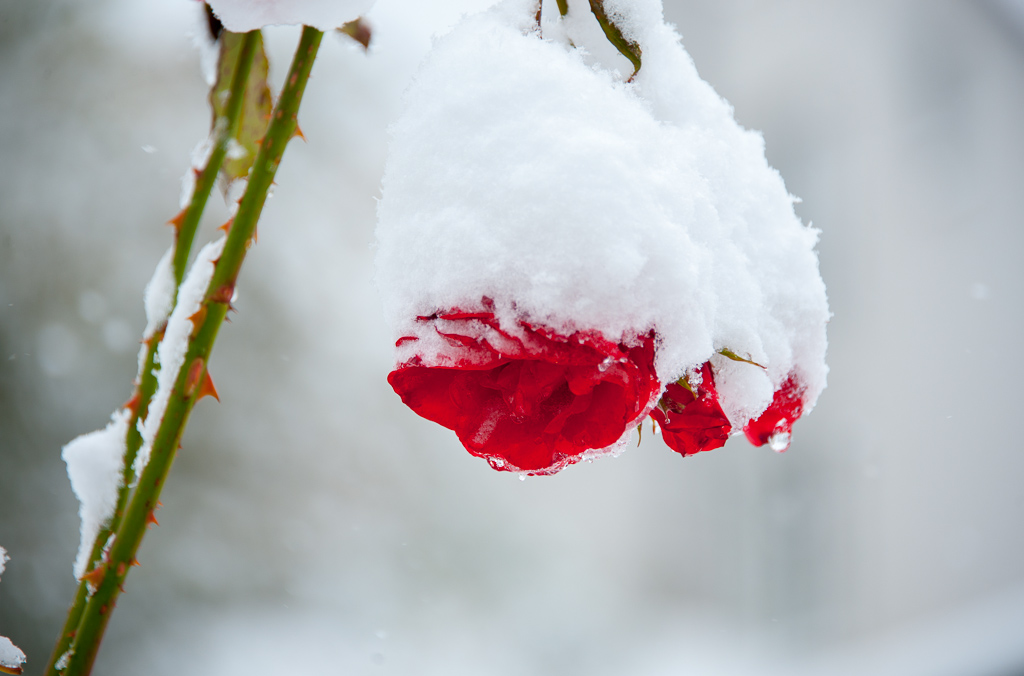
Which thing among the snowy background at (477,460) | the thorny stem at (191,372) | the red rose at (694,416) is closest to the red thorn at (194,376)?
the thorny stem at (191,372)

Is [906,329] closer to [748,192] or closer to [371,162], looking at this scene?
[371,162]

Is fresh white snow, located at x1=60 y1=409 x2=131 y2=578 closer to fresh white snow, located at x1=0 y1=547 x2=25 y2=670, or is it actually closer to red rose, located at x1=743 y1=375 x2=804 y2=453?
fresh white snow, located at x1=0 y1=547 x2=25 y2=670

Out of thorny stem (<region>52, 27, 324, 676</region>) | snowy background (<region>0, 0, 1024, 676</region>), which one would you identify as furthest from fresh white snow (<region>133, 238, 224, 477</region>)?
snowy background (<region>0, 0, 1024, 676</region>)

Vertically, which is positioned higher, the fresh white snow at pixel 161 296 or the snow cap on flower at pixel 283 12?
the snow cap on flower at pixel 283 12

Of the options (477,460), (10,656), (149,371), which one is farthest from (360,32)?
(477,460)

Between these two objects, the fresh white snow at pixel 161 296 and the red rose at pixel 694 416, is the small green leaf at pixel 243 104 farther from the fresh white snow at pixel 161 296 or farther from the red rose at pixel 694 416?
the red rose at pixel 694 416

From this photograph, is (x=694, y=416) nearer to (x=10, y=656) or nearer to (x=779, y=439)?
(x=779, y=439)

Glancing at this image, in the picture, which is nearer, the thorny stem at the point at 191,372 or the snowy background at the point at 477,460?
the thorny stem at the point at 191,372

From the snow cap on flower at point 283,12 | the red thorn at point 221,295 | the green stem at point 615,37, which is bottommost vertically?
the red thorn at point 221,295
